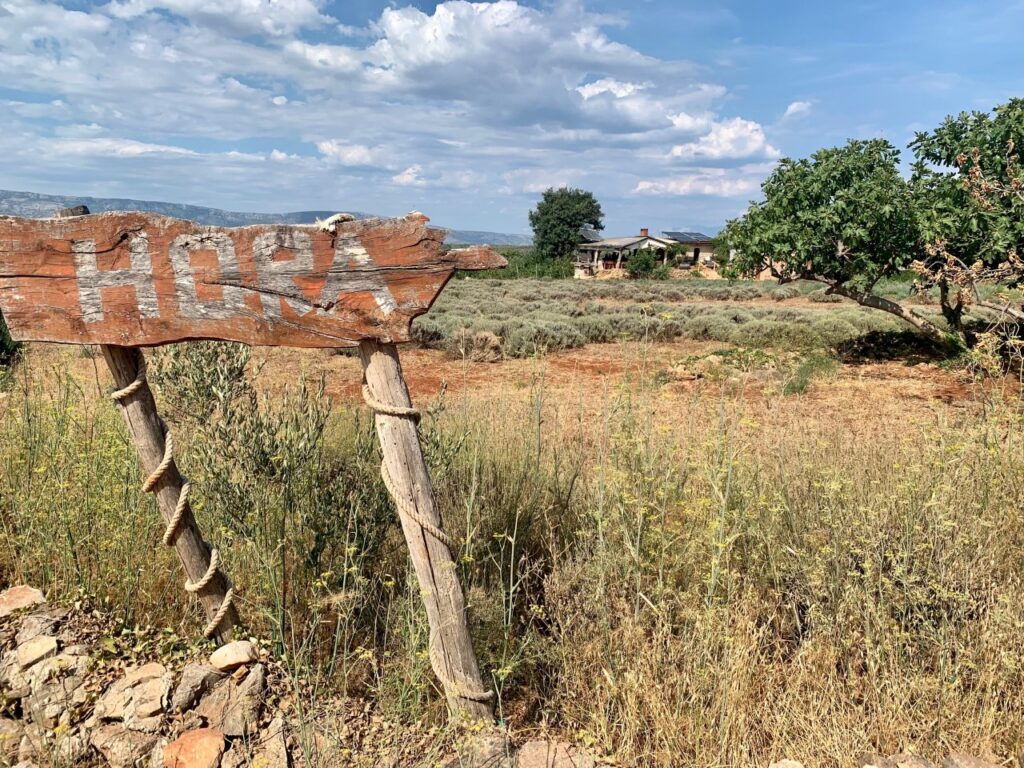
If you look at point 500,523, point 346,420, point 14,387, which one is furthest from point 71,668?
point 14,387

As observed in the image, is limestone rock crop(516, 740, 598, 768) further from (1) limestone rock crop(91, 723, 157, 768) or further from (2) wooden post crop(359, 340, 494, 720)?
(1) limestone rock crop(91, 723, 157, 768)

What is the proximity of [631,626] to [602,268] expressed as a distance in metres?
49.6

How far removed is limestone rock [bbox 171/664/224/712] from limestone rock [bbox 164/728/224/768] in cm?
14

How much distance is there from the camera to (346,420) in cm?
Answer: 549

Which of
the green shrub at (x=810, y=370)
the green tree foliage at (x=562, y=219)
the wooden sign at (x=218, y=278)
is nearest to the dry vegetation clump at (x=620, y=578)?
the wooden sign at (x=218, y=278)

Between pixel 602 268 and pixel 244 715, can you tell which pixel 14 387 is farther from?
pixel 602 268

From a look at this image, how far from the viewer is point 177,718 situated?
2.28 meters

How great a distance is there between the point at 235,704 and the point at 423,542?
3.09ft


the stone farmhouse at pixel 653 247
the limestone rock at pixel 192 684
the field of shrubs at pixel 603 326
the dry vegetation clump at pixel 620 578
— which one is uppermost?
the stone farmhouse at pixel 653 247

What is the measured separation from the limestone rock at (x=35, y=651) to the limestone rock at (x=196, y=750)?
768 mm

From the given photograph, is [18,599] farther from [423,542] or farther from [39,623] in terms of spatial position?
[423,542]

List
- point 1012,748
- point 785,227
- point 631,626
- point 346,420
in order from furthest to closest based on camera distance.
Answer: point 785,227
point 346,420
point 631,626
point 1012,748

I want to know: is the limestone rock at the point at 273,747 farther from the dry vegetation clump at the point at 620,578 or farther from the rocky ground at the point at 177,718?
the dry vegetation clump at the point at 620,578

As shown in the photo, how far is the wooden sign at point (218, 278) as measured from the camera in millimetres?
2104
